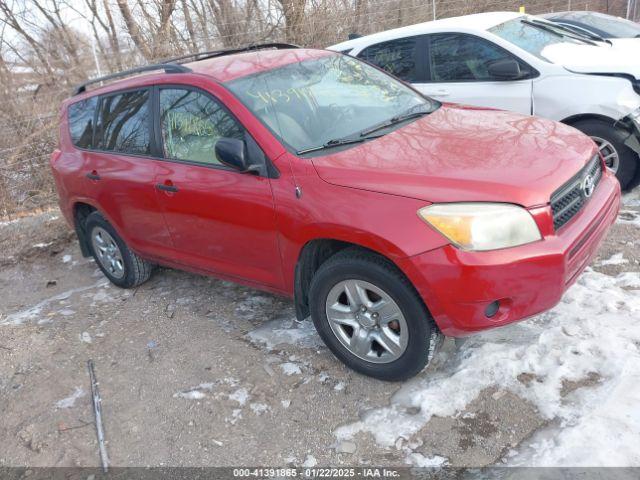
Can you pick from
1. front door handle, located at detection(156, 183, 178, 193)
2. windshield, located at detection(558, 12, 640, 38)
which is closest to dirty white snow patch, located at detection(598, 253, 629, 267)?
front door handle, located at detection(156, 183, 178, 193)

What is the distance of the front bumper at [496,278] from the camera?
2.55 meters

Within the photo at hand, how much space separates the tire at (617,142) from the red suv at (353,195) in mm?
1640

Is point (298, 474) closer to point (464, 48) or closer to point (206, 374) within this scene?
point (206, 374)

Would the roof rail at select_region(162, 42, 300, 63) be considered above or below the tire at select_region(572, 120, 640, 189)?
above

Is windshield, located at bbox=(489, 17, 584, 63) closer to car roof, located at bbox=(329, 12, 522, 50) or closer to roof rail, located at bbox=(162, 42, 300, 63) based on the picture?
car roof, located at bbox=(329, 12, 522, 50)

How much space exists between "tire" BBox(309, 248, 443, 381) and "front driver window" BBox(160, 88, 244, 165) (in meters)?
1.06

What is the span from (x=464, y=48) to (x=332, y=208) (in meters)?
3.46

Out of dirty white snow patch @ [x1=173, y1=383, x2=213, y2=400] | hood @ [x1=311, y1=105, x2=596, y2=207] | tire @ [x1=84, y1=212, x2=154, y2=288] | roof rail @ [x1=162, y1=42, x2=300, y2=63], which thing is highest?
roof rail @ [x1=162, y1=42, x2=300, y2=63]

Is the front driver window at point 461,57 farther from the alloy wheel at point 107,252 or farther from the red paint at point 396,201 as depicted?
the alloy wheel at point 107,252

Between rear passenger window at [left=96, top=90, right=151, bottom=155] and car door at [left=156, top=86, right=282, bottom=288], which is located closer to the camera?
car door at [left=156, top=86, right=282, bottom=288]

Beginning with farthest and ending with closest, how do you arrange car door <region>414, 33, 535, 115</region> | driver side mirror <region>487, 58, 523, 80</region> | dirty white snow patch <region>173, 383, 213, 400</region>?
car door <region>414, 33, 535, 115</region>, driver side mirror <region>487, 58, 523, 80</region>, dirty white snow patch <region>173, 383, 213, 400</region>

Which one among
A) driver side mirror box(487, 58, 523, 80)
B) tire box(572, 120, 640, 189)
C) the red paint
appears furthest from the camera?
driver side mirror box(487, 58, 523, 80)

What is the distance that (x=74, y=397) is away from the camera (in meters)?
3.53

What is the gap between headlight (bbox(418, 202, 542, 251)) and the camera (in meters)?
2.57
